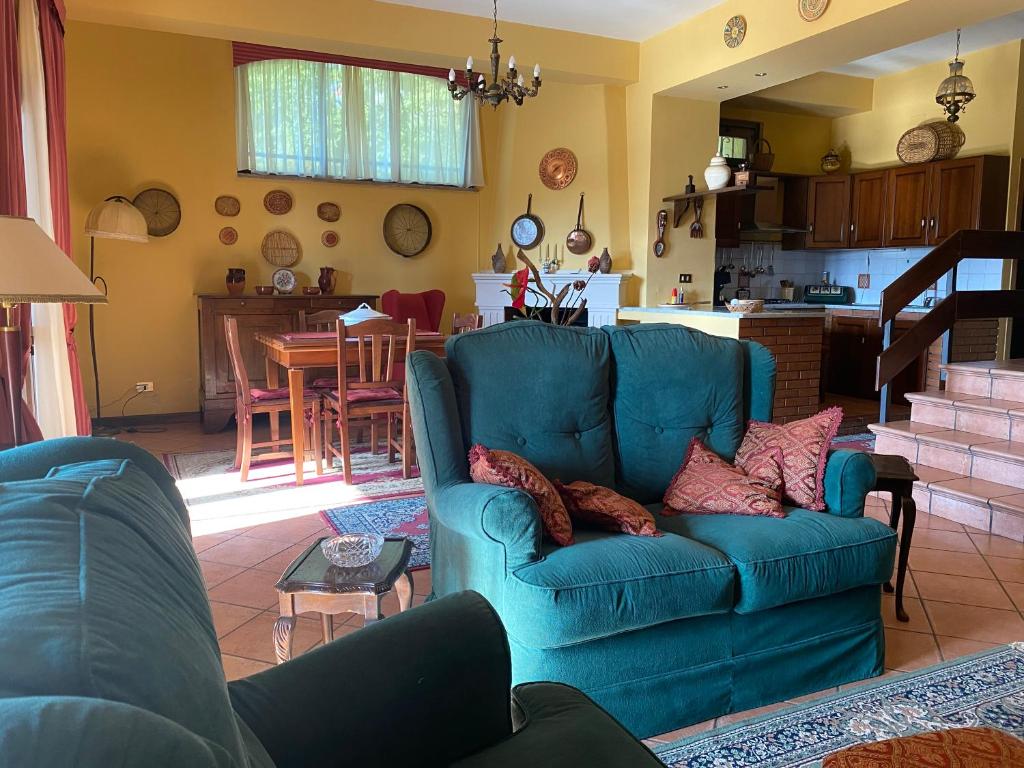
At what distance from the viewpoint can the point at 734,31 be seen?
522 centimetres

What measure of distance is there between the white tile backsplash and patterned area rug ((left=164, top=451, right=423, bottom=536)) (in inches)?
185

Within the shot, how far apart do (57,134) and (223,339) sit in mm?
2371

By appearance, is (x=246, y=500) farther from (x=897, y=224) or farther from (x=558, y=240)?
(x=897, y=224)

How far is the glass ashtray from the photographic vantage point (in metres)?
1.88

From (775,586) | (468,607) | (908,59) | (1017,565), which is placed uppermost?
(908,59)

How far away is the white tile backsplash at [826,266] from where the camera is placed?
7582 millimetres

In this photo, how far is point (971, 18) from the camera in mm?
4324

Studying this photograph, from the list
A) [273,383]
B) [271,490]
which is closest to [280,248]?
[273,383]

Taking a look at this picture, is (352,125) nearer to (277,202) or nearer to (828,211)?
(277,202)

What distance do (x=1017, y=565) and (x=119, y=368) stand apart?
6.34 metres

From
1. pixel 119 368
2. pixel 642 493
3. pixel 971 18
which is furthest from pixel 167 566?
pixel 119 368

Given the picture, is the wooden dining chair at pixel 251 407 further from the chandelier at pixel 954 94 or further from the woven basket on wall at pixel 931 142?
the woven basket on wall at pixel 931 142

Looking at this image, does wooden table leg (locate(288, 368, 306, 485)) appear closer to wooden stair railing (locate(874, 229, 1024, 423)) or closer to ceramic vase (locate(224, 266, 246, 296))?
ceramic vase (locate(224, 266, 246, 296))

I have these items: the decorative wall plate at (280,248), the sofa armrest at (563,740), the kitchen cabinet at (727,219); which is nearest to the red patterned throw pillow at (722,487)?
the sofa armrest at (563,740)
